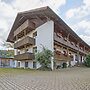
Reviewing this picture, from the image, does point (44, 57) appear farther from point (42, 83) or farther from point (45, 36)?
point (42, 83)

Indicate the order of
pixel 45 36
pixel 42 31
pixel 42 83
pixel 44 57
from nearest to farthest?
1. pixel 42 83
2. pixel 44 57
3. pixel 45 36
4. pixel 42 31

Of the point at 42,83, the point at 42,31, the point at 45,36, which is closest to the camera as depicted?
the point at 42,83

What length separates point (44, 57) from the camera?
2661 cm

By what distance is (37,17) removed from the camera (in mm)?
30094

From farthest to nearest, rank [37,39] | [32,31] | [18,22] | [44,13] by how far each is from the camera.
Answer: [18,22], [32,31], [37,39], [44,13]

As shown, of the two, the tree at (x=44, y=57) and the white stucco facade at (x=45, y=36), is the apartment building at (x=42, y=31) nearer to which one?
the white stucco facade at (x=45, y=36)

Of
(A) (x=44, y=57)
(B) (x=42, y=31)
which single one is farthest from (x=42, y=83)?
(B) (x=42, y=31)

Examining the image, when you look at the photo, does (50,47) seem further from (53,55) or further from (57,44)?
(57,44)

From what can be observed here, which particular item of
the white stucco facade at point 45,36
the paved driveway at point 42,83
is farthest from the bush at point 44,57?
the paved driveway at point 42,83

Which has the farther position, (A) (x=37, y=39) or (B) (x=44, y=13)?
(A) (x=37, y=39)

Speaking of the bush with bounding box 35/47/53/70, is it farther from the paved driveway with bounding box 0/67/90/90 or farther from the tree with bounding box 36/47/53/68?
the paved driveway with bounding box 0/67/90/90

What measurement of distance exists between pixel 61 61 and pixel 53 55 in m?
5.52

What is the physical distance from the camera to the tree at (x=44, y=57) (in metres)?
26.6

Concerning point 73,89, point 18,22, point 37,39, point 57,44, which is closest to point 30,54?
point 37,39
